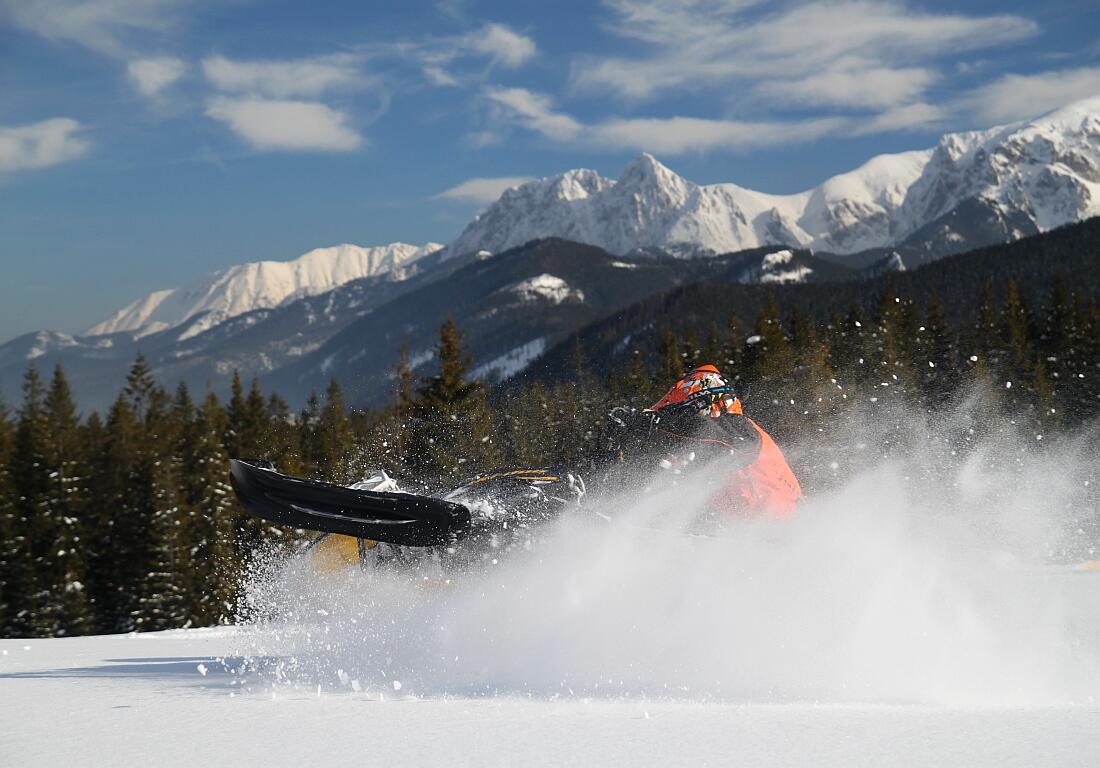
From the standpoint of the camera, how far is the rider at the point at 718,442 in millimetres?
6145

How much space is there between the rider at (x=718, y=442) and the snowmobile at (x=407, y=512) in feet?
2.15

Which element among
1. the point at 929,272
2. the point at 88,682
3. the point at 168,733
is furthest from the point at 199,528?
the point at 929,272

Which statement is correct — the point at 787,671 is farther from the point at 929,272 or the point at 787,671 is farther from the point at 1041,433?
the point at 929,272

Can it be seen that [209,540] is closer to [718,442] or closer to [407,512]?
[407,512]

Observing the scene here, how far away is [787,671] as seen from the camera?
4.93 m

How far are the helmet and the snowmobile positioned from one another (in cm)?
97

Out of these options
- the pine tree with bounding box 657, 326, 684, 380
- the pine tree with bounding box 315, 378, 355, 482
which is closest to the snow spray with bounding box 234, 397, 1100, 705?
the pine tree with bounding box 315, 378, 355, 482

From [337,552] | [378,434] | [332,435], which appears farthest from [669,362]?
[337,552]

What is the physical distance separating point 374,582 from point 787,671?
285cm

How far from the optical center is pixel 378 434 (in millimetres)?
8672

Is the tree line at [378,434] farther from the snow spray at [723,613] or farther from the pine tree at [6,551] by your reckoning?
the snow spray at [723,613]

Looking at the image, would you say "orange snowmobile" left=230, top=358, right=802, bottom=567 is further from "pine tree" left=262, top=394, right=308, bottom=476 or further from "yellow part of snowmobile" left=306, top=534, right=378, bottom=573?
"pine tree" left=262, top=394, right=308, bottom=476

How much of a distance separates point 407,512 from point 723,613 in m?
2.12

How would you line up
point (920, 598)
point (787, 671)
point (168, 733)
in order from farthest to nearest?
1. point (920, 598)
2. point (787, 671)
3. point (168, 733)
